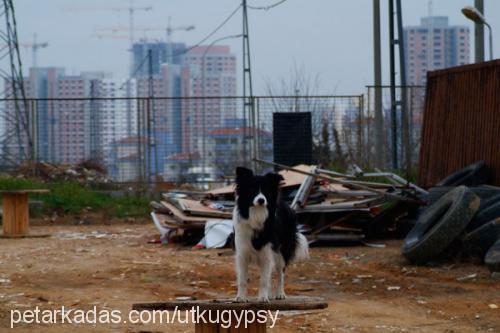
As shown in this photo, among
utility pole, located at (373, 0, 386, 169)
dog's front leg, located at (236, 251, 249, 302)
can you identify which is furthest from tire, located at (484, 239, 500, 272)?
utility pole, located at (373, 0, 386, 169)

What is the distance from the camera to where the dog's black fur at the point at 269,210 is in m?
11.0

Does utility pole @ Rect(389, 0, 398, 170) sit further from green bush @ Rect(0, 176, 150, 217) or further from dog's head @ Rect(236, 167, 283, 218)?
dog's head @ Rect(236, 167, 283, 218)

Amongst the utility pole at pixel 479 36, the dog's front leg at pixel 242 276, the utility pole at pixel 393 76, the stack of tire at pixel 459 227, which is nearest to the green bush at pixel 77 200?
the utility pole at pixel 393 76

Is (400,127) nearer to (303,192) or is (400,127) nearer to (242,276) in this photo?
(303,192)

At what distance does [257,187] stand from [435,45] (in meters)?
122

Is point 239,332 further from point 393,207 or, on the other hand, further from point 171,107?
point 171,107

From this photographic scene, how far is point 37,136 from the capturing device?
104 ft

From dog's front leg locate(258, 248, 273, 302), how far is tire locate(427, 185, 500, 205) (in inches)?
290

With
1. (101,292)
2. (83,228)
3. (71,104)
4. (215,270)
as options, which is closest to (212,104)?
(71,104)

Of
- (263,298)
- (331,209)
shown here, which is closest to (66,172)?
(331,209)

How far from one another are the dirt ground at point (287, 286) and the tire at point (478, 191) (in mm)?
1175

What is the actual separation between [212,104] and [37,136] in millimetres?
4969

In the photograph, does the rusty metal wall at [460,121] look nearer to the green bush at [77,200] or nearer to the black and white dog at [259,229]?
the green bush at [77,200]

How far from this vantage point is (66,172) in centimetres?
3353
